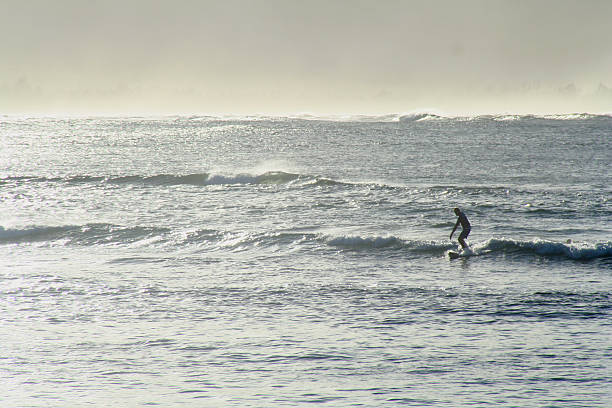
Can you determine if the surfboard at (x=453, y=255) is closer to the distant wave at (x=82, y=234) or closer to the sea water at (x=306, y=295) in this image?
the sea water at (x=306, y=295)

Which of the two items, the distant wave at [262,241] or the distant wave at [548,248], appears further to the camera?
the distant wave at [262,241]

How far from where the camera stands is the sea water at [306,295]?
1187 centimetres

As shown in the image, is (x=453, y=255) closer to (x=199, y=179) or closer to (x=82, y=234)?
(x=82, y=234)

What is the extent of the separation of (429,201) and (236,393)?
25.4 meters

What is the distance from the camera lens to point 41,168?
5650 cm

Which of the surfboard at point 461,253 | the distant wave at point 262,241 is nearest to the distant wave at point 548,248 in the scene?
the distant wave at point 262,241

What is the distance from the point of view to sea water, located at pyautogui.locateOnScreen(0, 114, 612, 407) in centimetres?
1187

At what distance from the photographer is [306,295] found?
18000 millimetres

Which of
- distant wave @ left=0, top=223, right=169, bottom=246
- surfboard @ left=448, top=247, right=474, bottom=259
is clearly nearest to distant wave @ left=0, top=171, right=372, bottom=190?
distant wave @ left=0, top=223, right=169, bottom=246

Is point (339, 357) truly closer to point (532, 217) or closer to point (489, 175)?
point (532, 217)

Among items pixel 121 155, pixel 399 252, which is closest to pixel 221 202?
pixel 399 252

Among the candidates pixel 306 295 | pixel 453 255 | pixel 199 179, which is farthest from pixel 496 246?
pixel 199 179

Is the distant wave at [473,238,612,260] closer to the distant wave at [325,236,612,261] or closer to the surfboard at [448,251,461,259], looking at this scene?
the distant wave at [325,236,612,261]

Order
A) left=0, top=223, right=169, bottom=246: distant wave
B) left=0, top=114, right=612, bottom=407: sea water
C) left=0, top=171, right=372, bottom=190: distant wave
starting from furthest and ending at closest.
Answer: left=0, top=171, right=372, bottom=190: distant wave → left=0, top=223, right=169, bottom=246: distant wave → left=0, top=114, right=612, bottom=407: sea water
